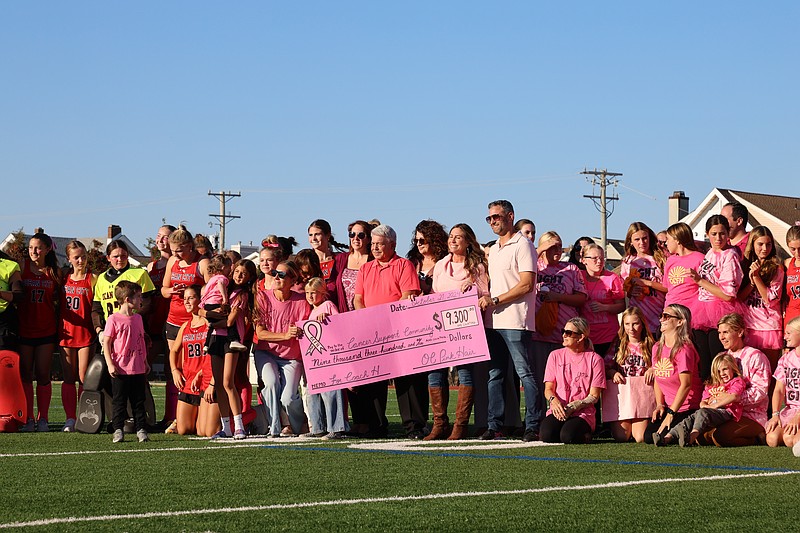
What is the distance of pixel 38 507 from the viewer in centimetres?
625

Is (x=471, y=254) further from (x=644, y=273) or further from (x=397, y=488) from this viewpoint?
(x=397, y=488)

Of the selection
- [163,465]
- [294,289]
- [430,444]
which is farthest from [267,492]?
[294,289]

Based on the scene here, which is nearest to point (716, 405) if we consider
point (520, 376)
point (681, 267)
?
point (681, 267)

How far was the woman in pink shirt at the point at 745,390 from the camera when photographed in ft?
32.8

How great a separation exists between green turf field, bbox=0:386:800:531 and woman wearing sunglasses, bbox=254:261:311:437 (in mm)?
1494

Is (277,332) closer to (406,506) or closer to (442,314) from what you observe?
(442,314)

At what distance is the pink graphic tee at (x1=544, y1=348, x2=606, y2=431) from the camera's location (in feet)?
34.9

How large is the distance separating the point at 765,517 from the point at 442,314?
5.64 metres

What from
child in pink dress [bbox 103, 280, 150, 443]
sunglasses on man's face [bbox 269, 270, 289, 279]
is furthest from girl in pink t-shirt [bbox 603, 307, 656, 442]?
child in pink dress [bbox 103, 280, 150, 443]

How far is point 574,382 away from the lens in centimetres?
1070

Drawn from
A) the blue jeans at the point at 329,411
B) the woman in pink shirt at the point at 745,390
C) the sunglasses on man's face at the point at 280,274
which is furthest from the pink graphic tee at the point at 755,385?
the sunglasses on man's face at the point at 280,274

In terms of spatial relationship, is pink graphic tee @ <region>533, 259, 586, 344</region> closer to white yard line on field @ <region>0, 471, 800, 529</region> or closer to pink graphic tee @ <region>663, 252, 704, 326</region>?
pink graphic tee @ <region>663, 252, 704, 326</region>

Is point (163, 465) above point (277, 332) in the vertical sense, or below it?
below

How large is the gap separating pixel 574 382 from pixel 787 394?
1.76 metres
